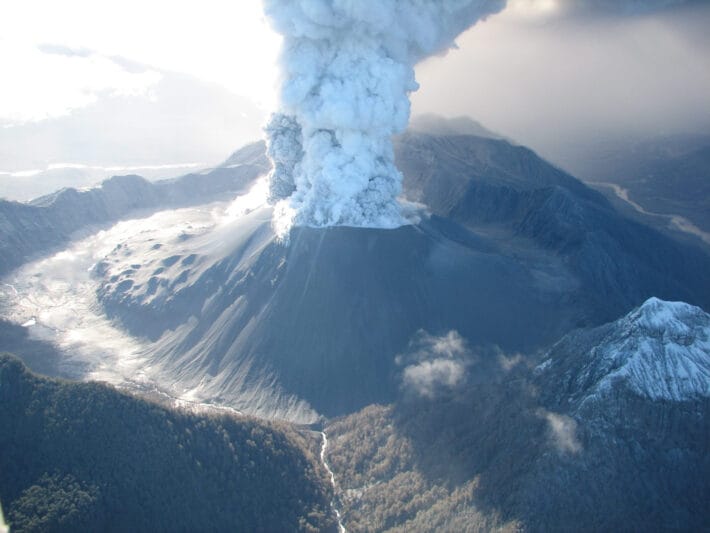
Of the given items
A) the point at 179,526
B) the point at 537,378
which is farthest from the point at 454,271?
the point at 179,526

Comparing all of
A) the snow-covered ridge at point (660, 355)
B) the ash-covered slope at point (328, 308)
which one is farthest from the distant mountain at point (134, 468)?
the snow-covered ridge at point (660, 355)

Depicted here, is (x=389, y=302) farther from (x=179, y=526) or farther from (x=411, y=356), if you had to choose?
(x=179, y=526)

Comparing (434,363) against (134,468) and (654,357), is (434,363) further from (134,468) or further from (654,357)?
(134,468)

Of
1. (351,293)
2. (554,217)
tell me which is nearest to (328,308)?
(351,293)

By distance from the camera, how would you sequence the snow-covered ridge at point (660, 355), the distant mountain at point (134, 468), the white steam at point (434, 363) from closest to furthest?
the distant mountain at point (134, 468) → the snow-covered ridge at point (660, 355) → the white steam at point (434, 363)

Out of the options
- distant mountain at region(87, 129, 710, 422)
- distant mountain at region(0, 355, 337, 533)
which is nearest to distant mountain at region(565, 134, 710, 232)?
distant mountain at region(87, 129, 710, 422)

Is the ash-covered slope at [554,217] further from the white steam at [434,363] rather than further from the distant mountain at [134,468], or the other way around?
the distant mountain at [134,468]

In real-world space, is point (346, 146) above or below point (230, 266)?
above
